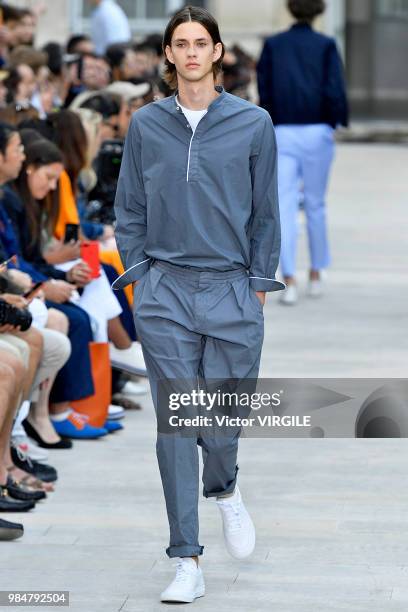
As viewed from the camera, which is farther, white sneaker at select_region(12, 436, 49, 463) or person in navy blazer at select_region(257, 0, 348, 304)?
person in navy blazer at select_region(257, 0, 348, 304)

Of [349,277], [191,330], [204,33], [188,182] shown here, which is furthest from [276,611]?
[349,277]

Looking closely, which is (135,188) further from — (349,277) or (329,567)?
(349,277)

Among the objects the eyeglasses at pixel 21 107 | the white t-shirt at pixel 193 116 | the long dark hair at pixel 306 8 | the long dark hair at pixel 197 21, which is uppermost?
the long dark hair at pixel 197 21

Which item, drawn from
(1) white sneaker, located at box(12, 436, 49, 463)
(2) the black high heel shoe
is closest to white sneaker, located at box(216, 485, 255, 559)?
(1) white sneaker, located at box(12, 436, 49, 463)

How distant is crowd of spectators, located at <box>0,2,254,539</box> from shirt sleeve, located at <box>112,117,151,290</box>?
110cm

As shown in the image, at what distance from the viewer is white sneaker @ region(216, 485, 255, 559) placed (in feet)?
18.1

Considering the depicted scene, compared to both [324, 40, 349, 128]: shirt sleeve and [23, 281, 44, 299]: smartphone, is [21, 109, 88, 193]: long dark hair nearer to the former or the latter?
[23, 281, 44, 299]: smartphone

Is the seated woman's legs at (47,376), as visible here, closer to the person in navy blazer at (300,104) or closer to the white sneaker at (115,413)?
the white sneaker at (115,413)

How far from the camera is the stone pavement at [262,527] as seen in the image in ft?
17.8

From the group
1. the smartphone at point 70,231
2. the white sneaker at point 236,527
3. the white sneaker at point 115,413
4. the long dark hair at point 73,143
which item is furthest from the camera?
the long dark hair at point 73,143

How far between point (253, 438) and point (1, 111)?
2500 millimetres

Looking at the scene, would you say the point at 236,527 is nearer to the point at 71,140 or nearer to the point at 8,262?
the point at 8,262

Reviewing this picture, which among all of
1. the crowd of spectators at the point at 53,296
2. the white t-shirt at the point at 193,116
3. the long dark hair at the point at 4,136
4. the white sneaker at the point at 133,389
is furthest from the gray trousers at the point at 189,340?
the white sneaker at the point at 133,389

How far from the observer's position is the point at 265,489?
6789 millimetres
